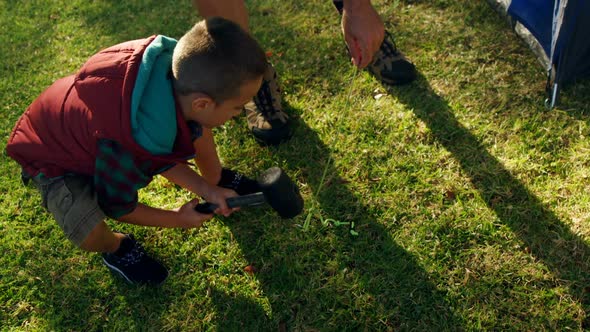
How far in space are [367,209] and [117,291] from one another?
1.34 metres

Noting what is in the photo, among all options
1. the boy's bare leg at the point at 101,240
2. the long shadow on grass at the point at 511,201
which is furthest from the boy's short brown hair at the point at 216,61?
the long shadow on grass at the point at 511,201

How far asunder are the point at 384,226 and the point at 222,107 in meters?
1.08

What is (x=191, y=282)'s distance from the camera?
99.3 inches

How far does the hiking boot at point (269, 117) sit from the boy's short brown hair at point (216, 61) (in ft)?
3.51

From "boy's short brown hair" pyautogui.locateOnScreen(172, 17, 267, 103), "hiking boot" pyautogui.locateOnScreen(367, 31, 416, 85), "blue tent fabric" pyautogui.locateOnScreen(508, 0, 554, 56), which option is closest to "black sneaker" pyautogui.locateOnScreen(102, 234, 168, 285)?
"boy's short brown hair" pyautogui.locateOnScreen(172, 17, 267, 103)

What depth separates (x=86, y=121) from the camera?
2.04 meters

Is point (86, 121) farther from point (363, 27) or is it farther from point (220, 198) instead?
point (363, 27)

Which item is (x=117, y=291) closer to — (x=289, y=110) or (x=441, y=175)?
(x=289, y=110)

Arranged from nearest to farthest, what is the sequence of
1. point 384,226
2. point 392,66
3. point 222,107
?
1. point 222,107
2. point 384,226
3. point 392,66

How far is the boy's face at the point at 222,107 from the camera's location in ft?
6.52

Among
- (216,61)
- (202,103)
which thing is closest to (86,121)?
(202,103)

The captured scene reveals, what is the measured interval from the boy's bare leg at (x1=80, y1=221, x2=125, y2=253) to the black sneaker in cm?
5

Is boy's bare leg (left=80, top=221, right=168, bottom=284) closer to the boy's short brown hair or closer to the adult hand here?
the boy's short brown hair

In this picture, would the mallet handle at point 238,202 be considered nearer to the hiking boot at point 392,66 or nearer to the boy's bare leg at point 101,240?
the boy's bare leg at point 101,240
